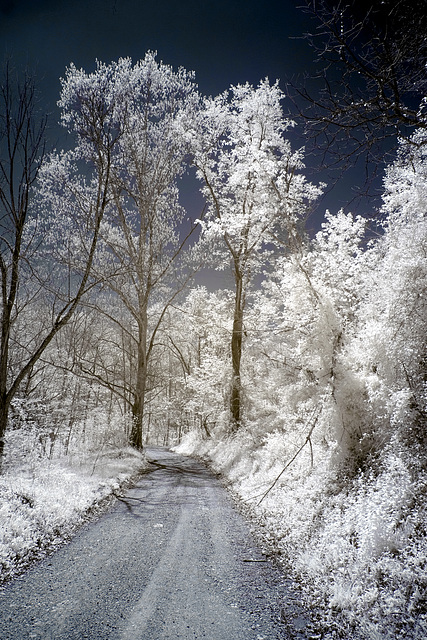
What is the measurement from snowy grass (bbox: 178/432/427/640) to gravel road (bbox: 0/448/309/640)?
0.41m

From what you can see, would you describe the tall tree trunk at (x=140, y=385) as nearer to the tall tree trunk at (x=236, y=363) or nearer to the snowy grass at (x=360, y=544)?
the tall tree trunk at (x=236, y=363)

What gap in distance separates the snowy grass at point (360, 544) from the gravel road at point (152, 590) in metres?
0.41

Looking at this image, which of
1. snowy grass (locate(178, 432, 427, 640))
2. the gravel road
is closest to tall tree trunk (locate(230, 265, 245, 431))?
snowy grass (locate(178, 432, 427, 640))

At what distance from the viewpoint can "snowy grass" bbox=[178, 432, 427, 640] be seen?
289 centimetres

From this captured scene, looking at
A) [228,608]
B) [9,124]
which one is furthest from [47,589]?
[9,124]

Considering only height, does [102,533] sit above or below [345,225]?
below

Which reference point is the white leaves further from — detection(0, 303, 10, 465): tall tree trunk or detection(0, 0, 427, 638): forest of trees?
detection(0, 303, 10, 465): tall tree trunk

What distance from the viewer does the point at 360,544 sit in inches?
146

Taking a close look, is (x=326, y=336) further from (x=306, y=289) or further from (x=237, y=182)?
(x=237, y=182)

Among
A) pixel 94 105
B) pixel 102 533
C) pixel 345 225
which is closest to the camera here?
pixel 102 533

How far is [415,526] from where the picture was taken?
134 inches

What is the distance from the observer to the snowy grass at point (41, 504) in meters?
4.46

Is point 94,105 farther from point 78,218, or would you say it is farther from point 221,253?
point 221,253

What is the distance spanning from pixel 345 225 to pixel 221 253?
758 centimetres
